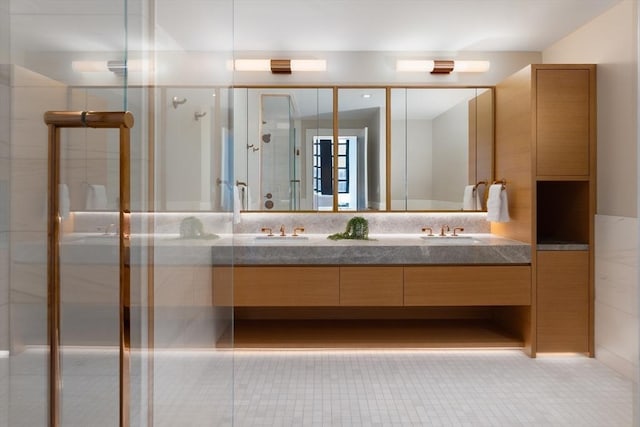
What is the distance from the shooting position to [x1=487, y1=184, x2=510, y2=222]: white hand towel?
346 cm

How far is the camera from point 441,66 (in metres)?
3.72

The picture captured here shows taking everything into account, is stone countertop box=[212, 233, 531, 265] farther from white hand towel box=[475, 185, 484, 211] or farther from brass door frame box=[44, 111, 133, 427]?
brass door frame box=[44, 111, 133, 427]

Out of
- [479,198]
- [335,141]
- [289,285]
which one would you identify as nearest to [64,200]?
[289,285]

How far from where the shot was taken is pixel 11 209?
2.16ft

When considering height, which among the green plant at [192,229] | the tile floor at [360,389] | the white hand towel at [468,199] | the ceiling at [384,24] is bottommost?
the tile floor at [360,389]

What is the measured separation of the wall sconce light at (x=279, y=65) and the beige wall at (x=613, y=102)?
1997 mm

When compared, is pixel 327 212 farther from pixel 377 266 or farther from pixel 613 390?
pixel 613 390

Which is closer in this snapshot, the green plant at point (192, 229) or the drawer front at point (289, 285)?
the green plant at point (192, 229)

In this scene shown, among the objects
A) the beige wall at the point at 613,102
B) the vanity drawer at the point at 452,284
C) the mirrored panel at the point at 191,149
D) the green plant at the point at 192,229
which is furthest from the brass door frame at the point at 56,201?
the beige wall at the point at 613,102

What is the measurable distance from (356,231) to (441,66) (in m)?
1.51

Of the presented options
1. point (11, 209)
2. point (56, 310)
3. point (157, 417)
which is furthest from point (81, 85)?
point (157, 417)

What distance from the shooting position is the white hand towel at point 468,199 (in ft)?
12.6

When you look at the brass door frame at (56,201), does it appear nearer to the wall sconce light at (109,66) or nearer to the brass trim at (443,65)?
the wall sconce light at (109,66)

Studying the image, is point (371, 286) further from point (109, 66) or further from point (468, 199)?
point (109, 66)
